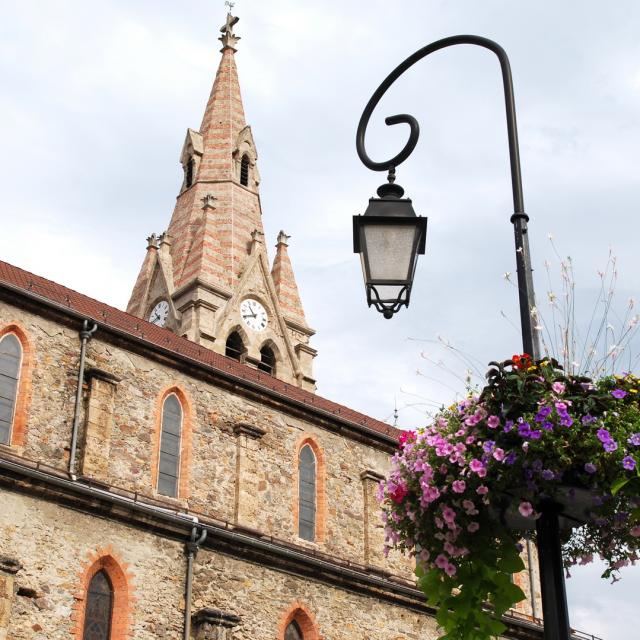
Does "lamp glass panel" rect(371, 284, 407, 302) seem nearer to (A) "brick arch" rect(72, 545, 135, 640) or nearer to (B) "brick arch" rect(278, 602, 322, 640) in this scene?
(A) "brick arch" rect(72, 545, 135, 640)

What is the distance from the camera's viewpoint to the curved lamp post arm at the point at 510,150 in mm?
7594

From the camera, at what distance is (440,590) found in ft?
25.0

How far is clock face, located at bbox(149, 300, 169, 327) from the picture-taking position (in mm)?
50406

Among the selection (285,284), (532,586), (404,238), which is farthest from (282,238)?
(404,238)

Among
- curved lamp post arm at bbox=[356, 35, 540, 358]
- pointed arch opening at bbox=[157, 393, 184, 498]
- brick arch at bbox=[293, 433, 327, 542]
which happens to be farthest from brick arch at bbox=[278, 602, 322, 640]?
curved lamp post arm at bbox=[356, 35, 540, 358]

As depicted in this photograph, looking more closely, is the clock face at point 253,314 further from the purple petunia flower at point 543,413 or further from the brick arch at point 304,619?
the purple petunia flower at point 543,413

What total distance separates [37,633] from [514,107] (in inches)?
610

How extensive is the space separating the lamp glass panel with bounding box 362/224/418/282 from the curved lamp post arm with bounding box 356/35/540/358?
0.76 meters

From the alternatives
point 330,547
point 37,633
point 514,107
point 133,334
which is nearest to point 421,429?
point 514,107

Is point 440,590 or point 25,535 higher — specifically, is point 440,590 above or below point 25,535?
below

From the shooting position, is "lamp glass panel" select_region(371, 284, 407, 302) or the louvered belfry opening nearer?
"lamp glass panel" select_region(371, 284, 407, 302)

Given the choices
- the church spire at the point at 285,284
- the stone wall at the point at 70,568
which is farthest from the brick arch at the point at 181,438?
the church spire at the point at 285,284

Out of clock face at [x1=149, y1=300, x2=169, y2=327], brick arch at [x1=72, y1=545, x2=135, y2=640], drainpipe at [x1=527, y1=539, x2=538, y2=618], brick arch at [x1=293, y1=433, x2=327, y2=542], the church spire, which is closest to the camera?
brick arch at [x1=72, y1=545, x2=135, y2=640]

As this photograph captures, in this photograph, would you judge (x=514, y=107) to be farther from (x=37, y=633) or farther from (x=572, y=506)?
(x=37, y=633)
